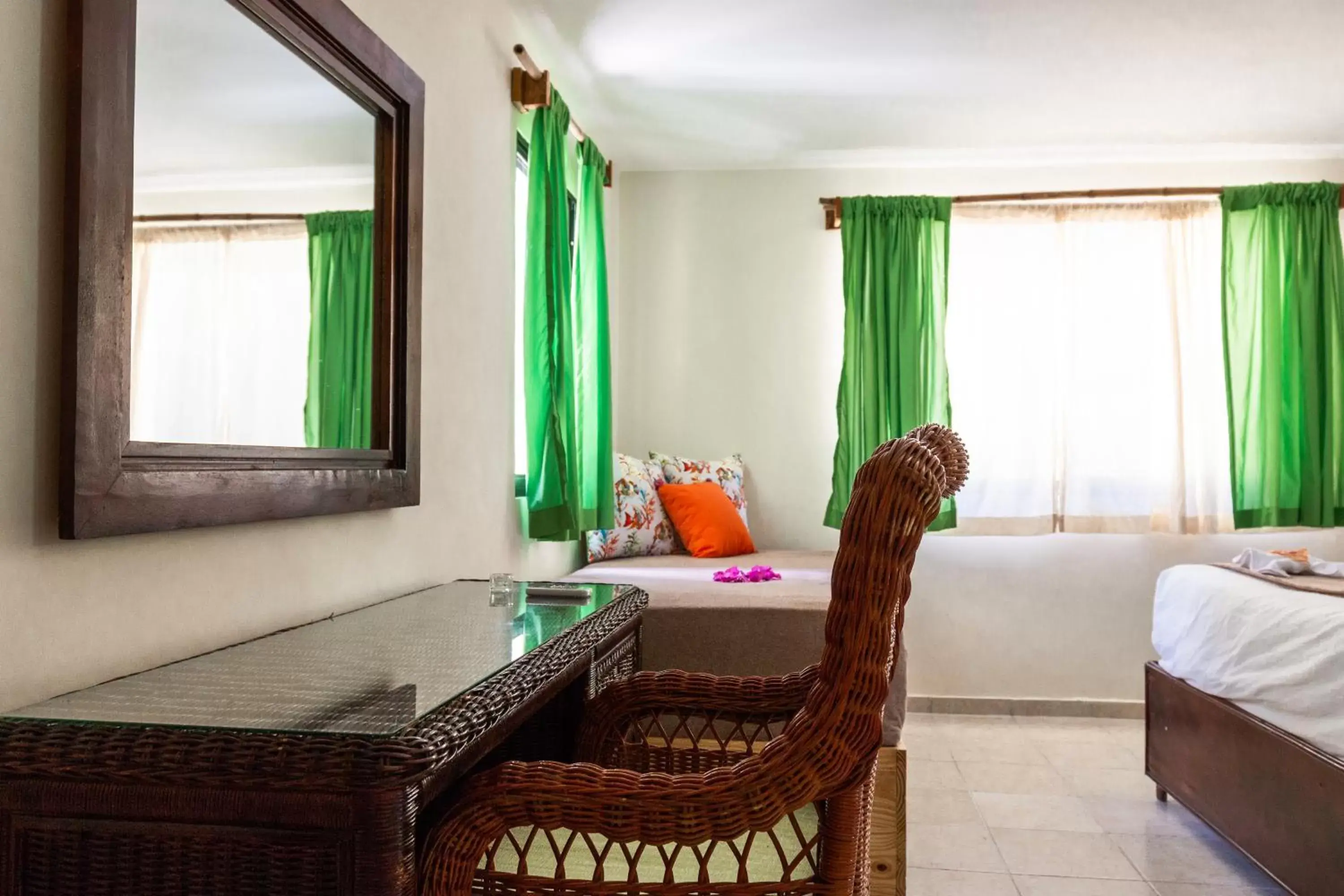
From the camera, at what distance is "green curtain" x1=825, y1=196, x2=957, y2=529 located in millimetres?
4316

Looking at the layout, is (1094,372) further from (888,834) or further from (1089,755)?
(888,834)

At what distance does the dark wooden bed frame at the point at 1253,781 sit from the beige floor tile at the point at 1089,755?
0.37 meters

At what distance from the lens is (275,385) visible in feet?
5.24

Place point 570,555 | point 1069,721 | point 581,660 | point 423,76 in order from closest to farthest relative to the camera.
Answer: point 581,660
point 423,76
point 570,555
point 1069,721

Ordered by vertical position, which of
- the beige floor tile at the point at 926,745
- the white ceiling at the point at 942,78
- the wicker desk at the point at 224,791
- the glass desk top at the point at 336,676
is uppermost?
the white ceiling at the point at 942,78

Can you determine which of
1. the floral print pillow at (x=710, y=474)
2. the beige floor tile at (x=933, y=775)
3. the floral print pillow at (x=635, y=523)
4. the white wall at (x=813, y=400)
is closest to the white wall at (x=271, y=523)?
the floral print pillow at (x=635, y=523)

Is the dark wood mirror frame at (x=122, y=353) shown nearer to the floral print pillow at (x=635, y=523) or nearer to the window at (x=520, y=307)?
the window at (x=520, y=307)

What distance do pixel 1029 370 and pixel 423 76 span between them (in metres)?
3.05

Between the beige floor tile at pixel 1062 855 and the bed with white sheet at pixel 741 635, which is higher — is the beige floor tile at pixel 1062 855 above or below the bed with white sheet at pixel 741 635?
below

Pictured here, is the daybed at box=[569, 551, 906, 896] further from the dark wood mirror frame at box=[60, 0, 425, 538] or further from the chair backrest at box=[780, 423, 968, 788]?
the chair backrest at box=[780, 423, 968, 788]

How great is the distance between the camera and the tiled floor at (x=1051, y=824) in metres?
2.68

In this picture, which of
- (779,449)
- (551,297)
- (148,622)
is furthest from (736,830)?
(779,449)

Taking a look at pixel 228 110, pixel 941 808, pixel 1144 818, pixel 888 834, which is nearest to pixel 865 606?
pixel 228 110

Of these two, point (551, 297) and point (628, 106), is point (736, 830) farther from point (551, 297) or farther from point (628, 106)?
point (628, 106)
